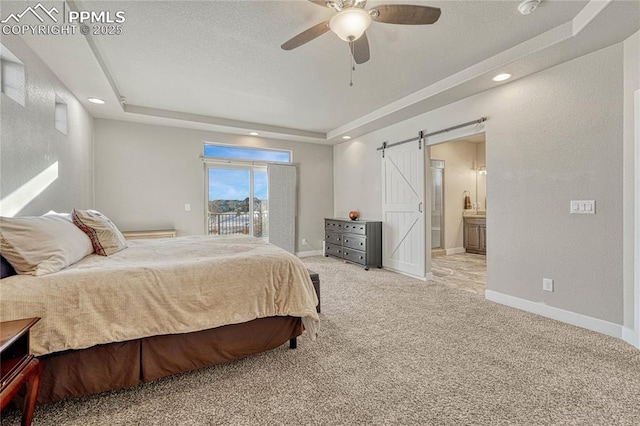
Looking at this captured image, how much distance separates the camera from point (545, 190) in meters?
2.97

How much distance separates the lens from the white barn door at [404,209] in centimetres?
445

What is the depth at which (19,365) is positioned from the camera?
124cm

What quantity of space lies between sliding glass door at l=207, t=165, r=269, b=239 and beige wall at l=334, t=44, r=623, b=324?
3.89m

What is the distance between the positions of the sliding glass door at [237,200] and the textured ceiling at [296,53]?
4.98 feet

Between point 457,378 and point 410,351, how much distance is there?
41cm

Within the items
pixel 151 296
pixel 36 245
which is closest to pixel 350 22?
pixel 151 296

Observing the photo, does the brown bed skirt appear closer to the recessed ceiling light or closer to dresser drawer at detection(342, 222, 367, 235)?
dresser drawer at detection(342, 222, 367, 235)

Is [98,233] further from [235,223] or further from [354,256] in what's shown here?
[354,256]

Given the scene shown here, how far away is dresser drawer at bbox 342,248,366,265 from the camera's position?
515cm

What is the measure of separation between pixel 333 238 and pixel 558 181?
3.85m

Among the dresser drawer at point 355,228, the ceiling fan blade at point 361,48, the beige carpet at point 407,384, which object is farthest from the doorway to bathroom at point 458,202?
the ceiling fan blade at point 361,48

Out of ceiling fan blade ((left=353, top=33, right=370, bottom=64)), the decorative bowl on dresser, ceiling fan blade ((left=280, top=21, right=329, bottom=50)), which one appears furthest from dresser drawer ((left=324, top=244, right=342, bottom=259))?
ceiling fan blade ((left=280, top=21, right=329, bottom=50))

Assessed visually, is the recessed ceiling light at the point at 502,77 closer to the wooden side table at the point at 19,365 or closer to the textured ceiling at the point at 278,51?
the textured ceiling at the point at 278,51

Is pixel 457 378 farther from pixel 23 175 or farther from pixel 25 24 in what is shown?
pixel 25 24
